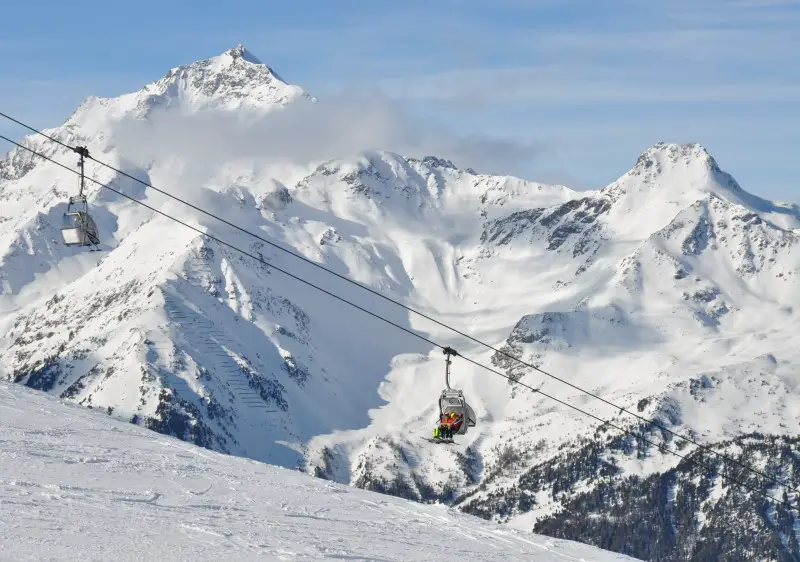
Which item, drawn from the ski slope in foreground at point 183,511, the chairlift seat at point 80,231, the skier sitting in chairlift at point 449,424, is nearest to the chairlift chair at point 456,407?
the skier sitting in chairlift at point 449,424

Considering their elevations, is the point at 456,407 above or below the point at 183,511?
above

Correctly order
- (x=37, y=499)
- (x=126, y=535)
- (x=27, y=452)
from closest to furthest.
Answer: (x=126, y=535) < (x=37, y=499) < (x=27, y=452)

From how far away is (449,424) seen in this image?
4903 centimetres

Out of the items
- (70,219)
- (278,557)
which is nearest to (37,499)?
(278,557)

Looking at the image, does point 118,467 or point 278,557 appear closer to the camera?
point 278,557

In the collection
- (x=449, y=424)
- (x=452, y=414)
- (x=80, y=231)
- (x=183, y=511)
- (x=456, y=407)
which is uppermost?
(x=80, y=231)

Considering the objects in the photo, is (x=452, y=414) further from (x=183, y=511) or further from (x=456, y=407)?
(x=183, y=511)

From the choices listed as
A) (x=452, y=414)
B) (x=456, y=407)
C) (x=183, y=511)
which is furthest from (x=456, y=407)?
(x=183, y=511)

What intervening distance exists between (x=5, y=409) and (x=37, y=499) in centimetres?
1802

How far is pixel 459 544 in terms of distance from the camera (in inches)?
1804

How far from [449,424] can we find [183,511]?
11.0 meters

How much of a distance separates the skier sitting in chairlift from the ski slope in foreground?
3.08 metres

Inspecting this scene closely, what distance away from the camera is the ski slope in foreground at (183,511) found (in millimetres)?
36094

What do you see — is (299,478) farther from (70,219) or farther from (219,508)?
(70,219)
